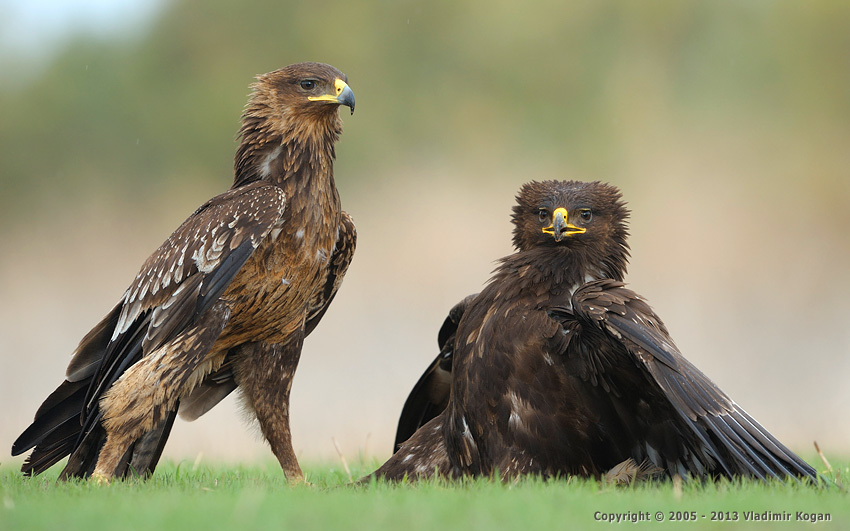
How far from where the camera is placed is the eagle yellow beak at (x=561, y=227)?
18.5 ft

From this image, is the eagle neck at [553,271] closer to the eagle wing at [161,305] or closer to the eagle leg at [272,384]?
the eagle wing at [161,305]

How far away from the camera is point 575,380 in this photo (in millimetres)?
5383

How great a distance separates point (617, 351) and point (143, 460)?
3.17m

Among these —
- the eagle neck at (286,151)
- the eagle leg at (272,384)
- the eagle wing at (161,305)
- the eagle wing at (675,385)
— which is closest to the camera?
the eagle wing at (675,385)

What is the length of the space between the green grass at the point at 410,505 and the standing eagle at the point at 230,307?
90cm

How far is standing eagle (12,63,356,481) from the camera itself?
588cm

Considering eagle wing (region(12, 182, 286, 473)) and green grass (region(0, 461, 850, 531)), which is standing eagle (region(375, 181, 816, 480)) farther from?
eagle wing (region(12, 182, 286, 473))

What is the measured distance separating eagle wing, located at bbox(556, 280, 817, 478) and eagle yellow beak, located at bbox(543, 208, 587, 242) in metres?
0.51

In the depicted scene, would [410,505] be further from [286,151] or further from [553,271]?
[286,151]

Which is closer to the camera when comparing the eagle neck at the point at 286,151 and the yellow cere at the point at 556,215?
the yellow cere at the point at 556,215

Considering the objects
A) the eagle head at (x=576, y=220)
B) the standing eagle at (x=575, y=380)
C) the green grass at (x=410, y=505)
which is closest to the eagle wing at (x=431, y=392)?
the standing eagle at (x=575, y=380)

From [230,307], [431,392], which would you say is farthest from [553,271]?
[230,307]

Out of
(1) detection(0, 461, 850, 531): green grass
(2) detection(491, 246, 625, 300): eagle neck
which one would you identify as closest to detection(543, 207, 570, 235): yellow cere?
(2) detection(491, 246, 625, 300): eagle neck

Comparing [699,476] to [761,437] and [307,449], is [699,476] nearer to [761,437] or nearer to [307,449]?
[761,437]
